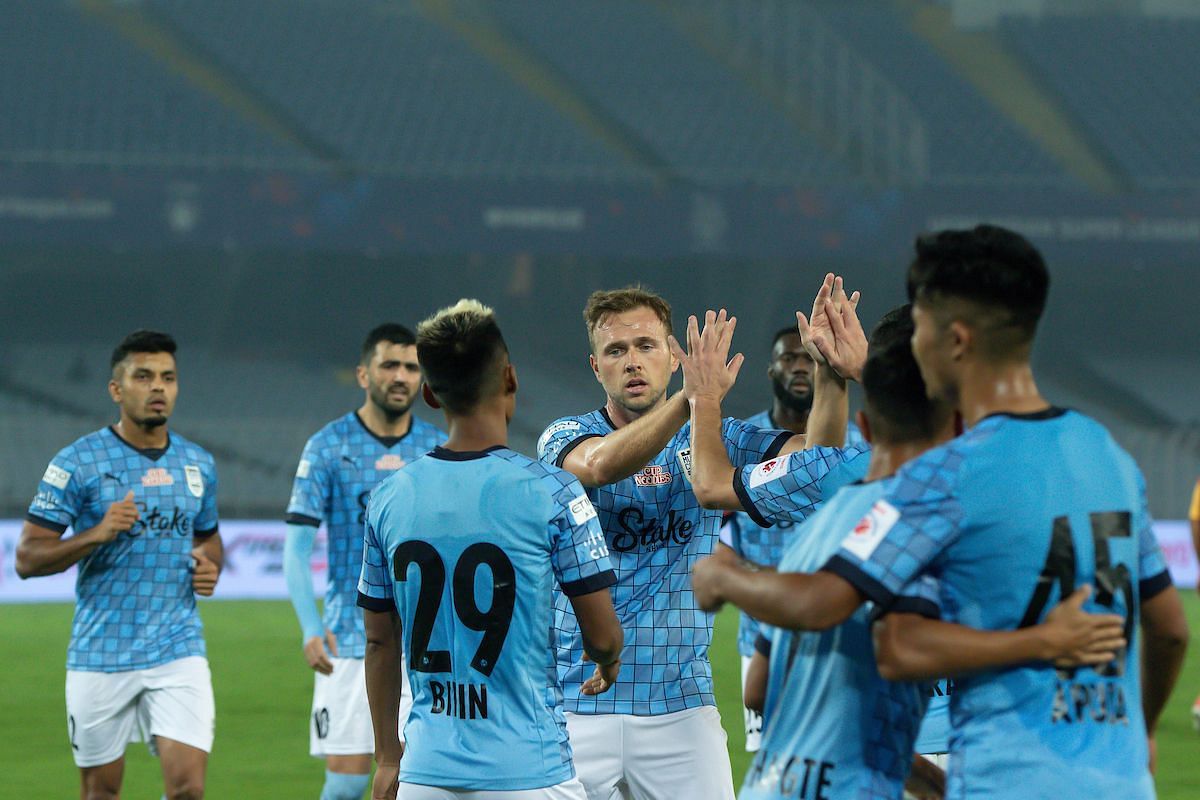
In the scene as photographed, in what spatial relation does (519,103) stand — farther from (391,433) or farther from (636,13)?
(391,433)

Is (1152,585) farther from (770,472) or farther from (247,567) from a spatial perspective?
(247,567)

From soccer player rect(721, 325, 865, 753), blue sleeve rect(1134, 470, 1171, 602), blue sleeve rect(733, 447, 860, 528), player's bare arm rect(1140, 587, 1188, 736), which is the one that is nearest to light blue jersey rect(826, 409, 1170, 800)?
blue sleeve rect(1134, 470, 1171, 602)

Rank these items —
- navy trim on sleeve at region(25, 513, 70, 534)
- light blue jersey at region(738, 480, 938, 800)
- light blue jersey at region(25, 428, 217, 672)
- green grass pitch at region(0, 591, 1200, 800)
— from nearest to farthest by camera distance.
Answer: light blue jersey at region(738, 480, 938, 800) < light blue jersey at region(25, 428, 217, 672) < navy trim on sleeve at region(25, 513, 70, 534) < green grass pitch at region(0, 591, 1200, 800)

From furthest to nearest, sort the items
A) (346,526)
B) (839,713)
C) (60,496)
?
(346,526) < (60,496) < (839,713)

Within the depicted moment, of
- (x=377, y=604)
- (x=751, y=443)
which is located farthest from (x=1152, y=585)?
(x=377, y=604)

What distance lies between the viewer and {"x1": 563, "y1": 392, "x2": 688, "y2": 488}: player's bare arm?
4.20 metres

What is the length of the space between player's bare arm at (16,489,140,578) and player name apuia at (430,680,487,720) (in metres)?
3.15

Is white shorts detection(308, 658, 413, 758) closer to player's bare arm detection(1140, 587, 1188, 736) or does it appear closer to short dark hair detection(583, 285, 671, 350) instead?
short dark hair detection(583, 285, 671, 350)

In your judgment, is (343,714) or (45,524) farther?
(343,714)

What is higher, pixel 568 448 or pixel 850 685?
pixel 568 448

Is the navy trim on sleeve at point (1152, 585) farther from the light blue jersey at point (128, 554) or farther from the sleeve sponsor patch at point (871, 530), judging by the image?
the light blue jersey at point (128, 554)

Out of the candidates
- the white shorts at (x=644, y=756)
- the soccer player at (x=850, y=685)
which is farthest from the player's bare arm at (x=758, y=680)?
the white shorts at (x=644, y=756)

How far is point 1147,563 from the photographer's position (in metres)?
2.89

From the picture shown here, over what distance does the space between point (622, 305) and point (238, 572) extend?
1262 cm
